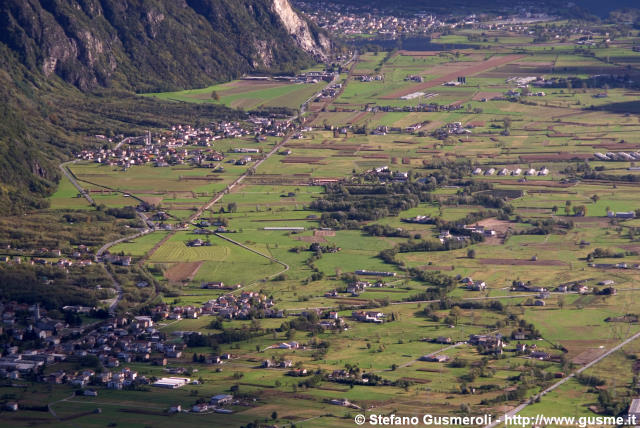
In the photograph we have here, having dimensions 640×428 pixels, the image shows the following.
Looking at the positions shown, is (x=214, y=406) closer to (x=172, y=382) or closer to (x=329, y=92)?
(x=172, y=382)

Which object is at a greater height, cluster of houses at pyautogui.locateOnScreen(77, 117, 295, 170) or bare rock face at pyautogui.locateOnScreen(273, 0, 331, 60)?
bare rock face at pyautogui.locateOnScreen(273, 0, 331, 60)

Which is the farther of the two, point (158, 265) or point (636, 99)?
point (636, 99)

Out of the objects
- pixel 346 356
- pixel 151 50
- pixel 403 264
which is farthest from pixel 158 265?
pixel 151 50

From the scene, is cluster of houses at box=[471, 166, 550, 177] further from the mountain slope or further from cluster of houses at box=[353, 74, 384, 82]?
cluster of houses at box=[353, 74, 384, 82]

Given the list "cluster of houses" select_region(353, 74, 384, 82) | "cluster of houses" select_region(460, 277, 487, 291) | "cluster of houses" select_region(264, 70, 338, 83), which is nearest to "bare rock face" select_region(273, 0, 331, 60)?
"cluster of houses" select_region(264, 70, 338, 83)

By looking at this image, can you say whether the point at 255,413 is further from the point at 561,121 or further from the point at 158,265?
the point at 561,121
